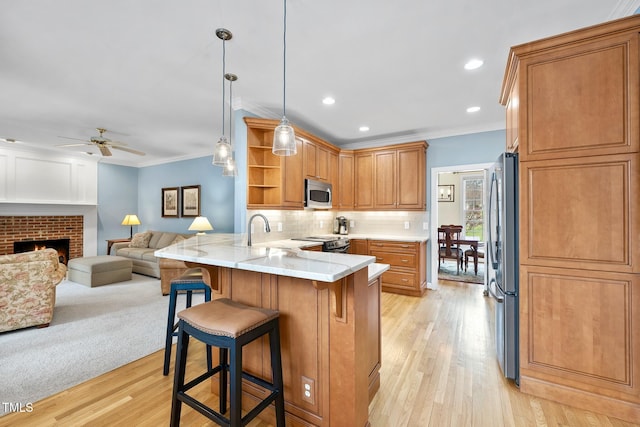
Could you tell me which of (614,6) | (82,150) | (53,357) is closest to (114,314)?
(53,357)

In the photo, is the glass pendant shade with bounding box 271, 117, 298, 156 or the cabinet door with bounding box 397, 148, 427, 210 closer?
the glass pendant shade with bounding box 271, 117, 298, 156

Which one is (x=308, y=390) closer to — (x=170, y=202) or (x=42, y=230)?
(x=170, y=202)

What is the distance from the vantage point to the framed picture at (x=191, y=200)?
6.46 meters

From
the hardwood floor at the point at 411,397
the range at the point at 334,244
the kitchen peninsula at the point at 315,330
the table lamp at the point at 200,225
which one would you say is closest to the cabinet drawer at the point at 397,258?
the range at the point at 334,244

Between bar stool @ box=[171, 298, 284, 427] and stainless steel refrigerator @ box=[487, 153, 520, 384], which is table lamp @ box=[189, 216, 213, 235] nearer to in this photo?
bar stool @ box=[171, 298, 284, 427]

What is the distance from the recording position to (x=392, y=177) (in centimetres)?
473

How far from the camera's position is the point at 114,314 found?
3.48 m

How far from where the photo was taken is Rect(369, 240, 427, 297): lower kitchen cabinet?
13.9 ft

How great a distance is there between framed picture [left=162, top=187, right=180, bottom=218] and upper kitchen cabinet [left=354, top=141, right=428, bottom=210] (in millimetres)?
4581

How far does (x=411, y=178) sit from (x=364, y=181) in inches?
32.6

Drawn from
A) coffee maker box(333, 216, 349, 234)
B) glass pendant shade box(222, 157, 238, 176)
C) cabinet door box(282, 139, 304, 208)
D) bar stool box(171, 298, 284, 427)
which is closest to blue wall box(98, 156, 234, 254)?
coffee maker box(333, 216, 349, 234)

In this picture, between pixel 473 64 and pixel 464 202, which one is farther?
pixel 464 202

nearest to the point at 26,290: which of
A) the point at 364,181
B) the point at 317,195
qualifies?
the point at 317,195

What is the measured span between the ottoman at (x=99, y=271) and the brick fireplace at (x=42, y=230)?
1894mm
